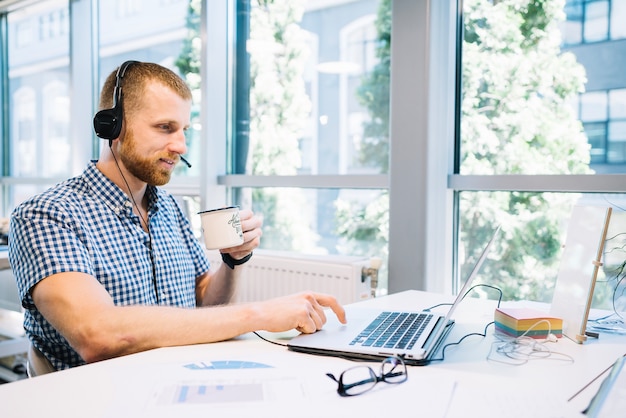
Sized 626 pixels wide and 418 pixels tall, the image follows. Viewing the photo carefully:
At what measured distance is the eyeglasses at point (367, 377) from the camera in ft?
2.63

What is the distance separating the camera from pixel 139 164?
133 cm

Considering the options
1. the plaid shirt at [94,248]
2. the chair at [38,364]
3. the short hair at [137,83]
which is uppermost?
the short hair at [137,83]

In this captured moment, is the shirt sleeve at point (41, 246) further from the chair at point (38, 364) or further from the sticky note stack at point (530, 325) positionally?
the sticky note stack at point (530, 325)

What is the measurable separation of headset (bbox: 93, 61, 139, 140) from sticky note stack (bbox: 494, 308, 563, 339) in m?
0.99

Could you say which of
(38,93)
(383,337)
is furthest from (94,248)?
(38,93)

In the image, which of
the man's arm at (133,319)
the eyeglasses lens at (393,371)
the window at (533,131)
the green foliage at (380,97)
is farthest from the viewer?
the green foliage at (380,97)

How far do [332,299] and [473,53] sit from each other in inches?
52.5

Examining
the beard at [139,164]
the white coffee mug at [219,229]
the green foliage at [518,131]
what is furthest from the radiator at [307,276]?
the white coffee mug at [219,229]

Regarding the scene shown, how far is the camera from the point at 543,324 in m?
1.14

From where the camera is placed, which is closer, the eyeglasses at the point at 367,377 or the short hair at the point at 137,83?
the eyeglasses at the point at 367,377

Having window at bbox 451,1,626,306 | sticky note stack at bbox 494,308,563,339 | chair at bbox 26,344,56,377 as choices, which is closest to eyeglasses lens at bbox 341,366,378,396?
sticky note stack at bbox 494,308,563,339

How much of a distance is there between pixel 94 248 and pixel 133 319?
27cm

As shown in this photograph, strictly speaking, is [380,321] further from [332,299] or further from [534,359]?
[534,359]

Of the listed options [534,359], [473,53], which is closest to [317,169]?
[473,53]
